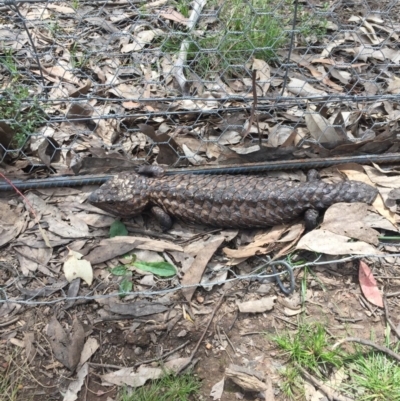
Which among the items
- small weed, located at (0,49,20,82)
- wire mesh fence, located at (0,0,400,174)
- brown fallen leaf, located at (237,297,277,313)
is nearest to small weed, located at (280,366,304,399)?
brown fallen leaf, located at (237,297,277,313)

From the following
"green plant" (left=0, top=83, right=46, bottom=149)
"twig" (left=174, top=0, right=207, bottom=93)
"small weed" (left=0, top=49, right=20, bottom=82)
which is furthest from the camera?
"small weed" (left=0, top=49, right=20, bottom=82)

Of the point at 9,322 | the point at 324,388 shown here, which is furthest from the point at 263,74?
the point at 9,322

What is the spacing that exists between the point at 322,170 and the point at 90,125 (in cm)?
174

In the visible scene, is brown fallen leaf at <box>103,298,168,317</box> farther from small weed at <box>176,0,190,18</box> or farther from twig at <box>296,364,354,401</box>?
small weed at <box>176,0,190,18</box>

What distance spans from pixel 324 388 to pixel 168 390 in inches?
30.8

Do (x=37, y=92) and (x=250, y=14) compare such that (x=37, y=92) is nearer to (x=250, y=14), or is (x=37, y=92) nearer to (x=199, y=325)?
(x=250, y=14)

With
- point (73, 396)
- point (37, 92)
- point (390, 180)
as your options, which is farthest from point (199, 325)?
point (37, 92)

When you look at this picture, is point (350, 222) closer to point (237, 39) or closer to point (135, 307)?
point (135, 307)

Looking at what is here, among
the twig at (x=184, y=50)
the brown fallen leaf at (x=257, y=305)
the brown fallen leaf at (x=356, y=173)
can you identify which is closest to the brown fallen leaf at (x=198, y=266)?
the brown fallen leaf at (x=257, y=305)

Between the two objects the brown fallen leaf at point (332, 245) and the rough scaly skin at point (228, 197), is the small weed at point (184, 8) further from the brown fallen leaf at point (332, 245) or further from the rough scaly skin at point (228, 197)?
the brown fallen leaf at point (332, 245)

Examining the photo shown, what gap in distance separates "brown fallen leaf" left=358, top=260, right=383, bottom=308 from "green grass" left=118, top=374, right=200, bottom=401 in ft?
3.59

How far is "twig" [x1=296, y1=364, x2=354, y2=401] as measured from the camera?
7.99 feet

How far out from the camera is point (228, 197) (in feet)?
10.0

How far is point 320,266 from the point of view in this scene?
2.94m
